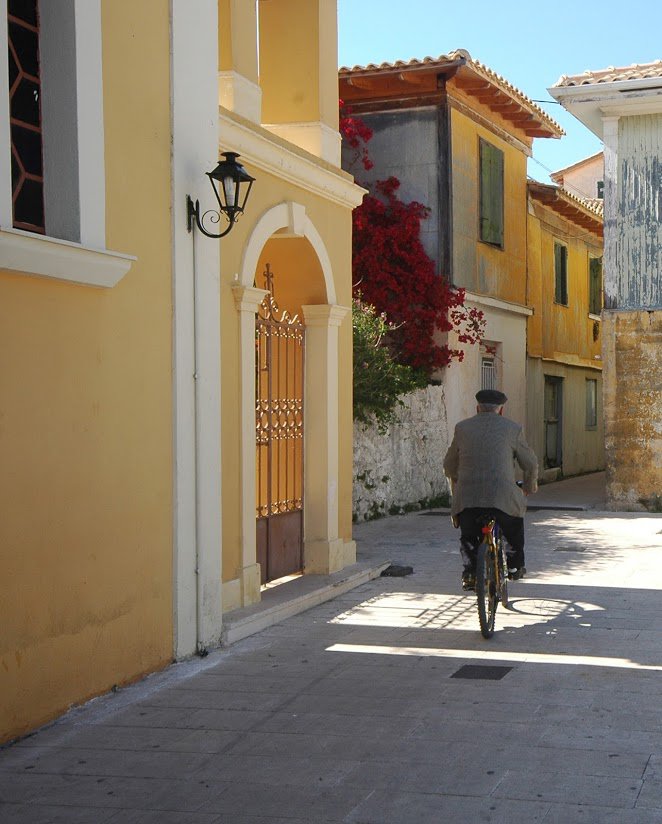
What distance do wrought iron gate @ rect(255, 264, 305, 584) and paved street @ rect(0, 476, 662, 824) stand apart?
0.87 meters

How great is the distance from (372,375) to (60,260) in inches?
405

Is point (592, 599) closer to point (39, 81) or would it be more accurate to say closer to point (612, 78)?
point (39, 81)

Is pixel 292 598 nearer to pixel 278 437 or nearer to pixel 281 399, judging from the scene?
pixel 278 437

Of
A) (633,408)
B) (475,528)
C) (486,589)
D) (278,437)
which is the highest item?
(633,408)

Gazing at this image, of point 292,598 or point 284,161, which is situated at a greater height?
point 284,161

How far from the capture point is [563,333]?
2545 centimetres

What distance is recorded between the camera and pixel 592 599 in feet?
32.6

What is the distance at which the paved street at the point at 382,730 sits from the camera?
191 inches

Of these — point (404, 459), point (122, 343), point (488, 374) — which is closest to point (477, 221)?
point (488, 374)

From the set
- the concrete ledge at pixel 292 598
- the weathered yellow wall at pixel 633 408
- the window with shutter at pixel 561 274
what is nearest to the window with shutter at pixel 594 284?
the window with shutter at pixel 561 274

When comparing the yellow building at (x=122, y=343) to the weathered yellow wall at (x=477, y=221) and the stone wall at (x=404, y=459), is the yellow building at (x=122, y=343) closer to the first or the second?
the stone wall at (x=404, y=459)

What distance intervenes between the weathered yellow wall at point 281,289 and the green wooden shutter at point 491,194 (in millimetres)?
8944

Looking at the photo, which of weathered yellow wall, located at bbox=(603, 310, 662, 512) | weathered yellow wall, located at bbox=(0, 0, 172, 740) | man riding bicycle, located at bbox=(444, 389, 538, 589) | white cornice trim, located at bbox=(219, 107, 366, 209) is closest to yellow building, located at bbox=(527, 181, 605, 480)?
weathered yellow wall, located at bbox=(603, 310, 662, 512)

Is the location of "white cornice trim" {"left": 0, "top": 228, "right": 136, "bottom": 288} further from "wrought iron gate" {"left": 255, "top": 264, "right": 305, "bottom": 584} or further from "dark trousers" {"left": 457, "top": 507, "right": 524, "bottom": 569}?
"wrought iron gate" {"left": 255, "top": 264, "right": 305, "bottom": 584}
